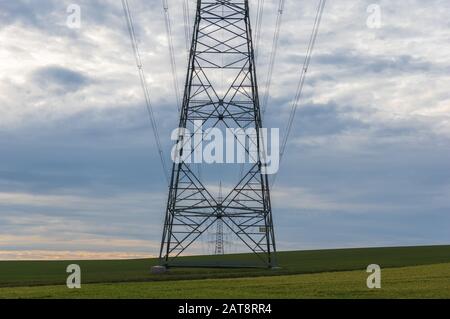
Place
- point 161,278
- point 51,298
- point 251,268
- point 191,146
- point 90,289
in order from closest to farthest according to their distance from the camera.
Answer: point 51,298 < point 90,289 < point 161,278 < point 191,146 < point 251,268

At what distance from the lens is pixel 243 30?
2144 inches

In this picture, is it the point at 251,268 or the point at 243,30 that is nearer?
the point at 243,30

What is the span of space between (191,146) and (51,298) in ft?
78.5

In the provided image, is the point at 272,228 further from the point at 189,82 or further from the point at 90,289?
the point at 90,289

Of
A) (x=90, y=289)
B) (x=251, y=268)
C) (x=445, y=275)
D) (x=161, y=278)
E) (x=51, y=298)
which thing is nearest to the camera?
(x=51, y=298)
